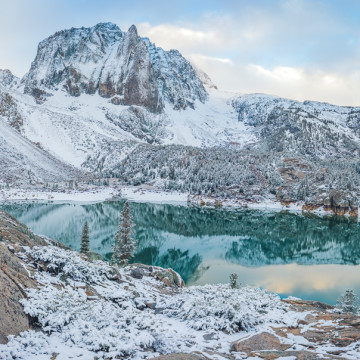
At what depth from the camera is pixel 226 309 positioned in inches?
427

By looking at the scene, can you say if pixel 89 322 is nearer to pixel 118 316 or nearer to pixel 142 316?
pixel 118 316

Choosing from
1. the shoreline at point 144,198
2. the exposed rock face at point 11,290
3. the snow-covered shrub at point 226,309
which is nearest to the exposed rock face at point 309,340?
the snow-covered shrub at point 226,309

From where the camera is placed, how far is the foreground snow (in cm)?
777

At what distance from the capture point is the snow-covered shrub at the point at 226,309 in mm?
10453

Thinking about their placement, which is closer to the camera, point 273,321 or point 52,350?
point 52,350

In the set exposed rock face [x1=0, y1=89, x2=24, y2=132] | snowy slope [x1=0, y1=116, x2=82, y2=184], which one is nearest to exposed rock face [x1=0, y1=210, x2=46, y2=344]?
snowy slope [x1=0, y1=116, x2=82, y2=184]

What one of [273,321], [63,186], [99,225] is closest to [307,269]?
[273,321]

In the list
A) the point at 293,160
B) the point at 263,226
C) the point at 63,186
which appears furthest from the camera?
the point at 293,160

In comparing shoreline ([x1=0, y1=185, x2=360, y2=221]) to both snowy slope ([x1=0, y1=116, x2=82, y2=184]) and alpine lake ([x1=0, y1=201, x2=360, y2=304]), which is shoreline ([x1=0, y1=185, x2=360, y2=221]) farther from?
snowy slope ([x1=0, y1=116, x2=82, y2=184])

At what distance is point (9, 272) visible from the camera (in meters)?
9.06

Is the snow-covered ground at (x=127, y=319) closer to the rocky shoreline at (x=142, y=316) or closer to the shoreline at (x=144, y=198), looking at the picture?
the rocky shoreline at (x=142, y=316)

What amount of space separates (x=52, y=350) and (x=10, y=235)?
688 centimetres

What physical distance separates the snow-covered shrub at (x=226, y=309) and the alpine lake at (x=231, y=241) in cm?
1807

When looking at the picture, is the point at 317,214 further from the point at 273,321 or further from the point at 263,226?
the point at 273,321
